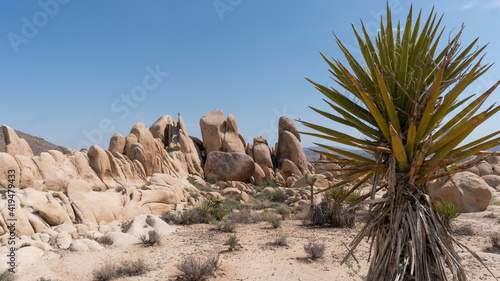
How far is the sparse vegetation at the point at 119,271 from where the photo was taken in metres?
6.36

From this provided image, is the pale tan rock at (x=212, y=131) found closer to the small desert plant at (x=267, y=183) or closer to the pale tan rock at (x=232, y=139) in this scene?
the pale tan rock at (x=232, y=139)

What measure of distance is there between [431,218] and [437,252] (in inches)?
13.4

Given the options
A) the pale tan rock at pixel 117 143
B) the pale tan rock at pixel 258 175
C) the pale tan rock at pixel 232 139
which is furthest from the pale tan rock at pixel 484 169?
the pale tan rock at pixel 117 143

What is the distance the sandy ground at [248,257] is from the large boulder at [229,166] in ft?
55.1

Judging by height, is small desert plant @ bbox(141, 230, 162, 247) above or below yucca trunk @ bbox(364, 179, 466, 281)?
below

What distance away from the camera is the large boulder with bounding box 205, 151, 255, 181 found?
92.1ft

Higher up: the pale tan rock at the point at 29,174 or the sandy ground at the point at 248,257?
the pale tan rock at the point at 29,174

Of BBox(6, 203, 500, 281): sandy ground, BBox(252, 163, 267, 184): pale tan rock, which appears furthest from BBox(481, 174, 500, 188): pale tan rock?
BBox(252, 163, 267, 184): pale tan rock

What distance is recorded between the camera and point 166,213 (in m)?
13.8

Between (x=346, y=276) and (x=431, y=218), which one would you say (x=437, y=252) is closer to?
(x=431, y=218)

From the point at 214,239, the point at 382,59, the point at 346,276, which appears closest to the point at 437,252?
the point at 382,59

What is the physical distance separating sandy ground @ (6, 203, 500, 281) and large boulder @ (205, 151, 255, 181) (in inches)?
662

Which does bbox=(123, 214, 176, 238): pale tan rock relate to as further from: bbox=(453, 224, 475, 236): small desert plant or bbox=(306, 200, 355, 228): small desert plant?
bbox=(453, 224, 475, 236): small desert plant

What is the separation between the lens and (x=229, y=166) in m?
28.4
